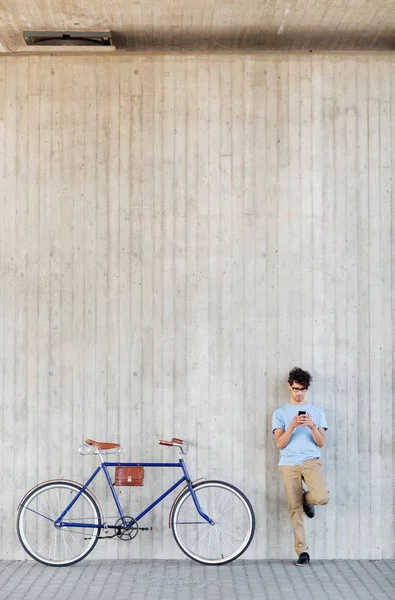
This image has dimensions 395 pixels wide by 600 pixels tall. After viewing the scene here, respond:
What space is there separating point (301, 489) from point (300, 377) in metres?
0.98

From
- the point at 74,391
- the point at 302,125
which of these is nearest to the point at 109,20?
the point at 302,125

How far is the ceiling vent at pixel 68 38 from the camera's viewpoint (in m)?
7.61

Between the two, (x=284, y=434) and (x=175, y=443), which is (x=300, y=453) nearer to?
(x=284, y=434)

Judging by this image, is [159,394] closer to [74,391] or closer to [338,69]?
[74,391]

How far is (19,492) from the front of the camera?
307 inches

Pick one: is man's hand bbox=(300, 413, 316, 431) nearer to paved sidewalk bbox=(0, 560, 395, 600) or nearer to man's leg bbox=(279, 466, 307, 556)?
man's leg bbox=(279, 466, 307, 556)

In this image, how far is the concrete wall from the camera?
7.81 meters

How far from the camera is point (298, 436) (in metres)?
7.58

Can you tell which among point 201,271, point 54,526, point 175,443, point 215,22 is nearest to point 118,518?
point 54,526

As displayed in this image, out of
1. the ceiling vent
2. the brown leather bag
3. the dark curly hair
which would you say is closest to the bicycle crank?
the brown leather bag

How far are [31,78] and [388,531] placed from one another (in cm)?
528

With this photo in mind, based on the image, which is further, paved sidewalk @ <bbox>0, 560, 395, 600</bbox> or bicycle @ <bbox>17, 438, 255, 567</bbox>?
bicycle @ <bbox>17, 438, 255, 567</bbox>

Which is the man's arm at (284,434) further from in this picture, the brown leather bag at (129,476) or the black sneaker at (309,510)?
the brown leather bag at (129,476)

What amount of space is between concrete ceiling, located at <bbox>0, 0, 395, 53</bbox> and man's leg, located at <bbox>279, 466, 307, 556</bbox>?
3.88m
